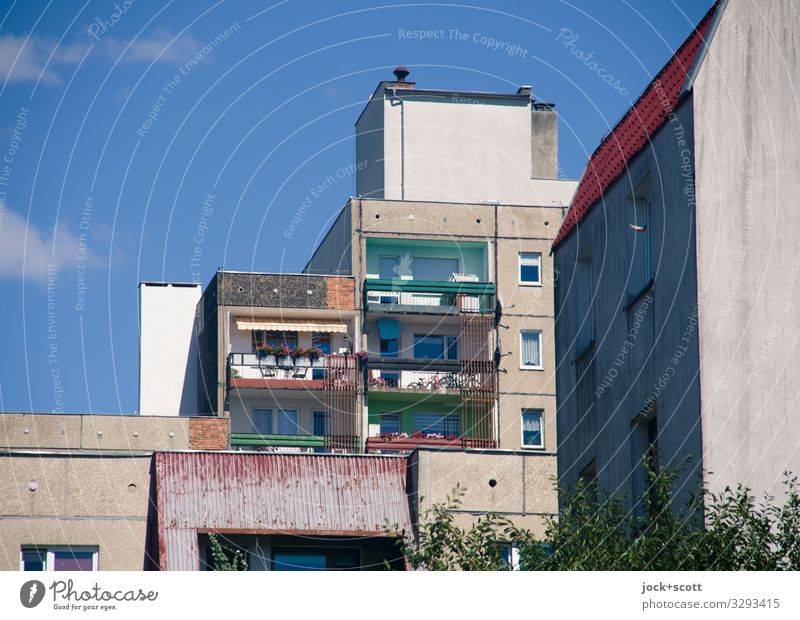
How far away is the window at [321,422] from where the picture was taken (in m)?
79.4

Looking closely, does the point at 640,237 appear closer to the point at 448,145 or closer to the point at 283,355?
the point at 283,355

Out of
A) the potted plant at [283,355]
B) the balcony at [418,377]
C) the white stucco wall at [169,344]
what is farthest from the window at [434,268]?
the white stucco wall at [169,344]

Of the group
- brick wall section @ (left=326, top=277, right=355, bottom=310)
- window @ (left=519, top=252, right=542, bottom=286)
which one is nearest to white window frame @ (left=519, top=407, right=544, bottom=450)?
window @ (left=519, top=252, right=542, bottom=286)

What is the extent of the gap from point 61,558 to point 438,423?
4247cm

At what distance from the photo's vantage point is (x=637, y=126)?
3111cm

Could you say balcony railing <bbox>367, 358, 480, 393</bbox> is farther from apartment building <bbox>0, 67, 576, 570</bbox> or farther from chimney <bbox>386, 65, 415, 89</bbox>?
chimney <bbox>386, 65, 415, 89</bbox>

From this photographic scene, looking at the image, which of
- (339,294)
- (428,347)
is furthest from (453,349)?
(339,294)

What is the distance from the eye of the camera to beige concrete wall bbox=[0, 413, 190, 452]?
5562cm

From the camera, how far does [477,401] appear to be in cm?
7944

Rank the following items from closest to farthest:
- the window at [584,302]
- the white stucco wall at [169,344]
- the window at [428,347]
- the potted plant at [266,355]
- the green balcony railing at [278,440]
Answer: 1. the window at [584,302]
2. the green balcony railing at [278,440]
3. the potted plant at [266,355]
4. the window at [428,347]
5. the white stucco wall at [169,344]

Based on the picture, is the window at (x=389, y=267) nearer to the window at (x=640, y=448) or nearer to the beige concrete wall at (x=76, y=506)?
the beige concrete wall at (x=76, y=506)

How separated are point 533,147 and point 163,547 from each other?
169ft

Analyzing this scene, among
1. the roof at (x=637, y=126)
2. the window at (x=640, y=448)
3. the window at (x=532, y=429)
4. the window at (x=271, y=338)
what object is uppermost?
the window at (x=271, y=338)

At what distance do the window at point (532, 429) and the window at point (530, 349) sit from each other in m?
2.11
